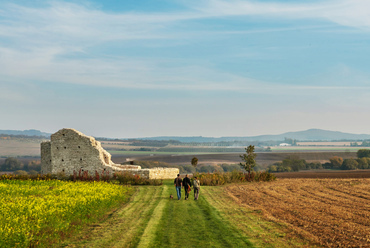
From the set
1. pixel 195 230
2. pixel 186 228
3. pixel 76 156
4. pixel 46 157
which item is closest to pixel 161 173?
pixel 76 156

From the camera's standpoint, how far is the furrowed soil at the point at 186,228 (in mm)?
14844

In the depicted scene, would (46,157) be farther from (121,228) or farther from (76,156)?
(121,228)

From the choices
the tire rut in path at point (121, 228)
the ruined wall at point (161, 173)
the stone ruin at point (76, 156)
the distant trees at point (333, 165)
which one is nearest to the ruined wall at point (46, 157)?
the stone ruin at point (76, 156)

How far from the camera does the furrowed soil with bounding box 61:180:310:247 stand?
584 inches

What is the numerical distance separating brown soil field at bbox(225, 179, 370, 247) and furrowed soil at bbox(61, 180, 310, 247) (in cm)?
88

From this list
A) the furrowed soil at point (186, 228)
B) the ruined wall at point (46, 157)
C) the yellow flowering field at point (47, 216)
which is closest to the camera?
the yellow flowering field at point (47, 216)

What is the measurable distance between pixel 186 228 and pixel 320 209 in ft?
28.6

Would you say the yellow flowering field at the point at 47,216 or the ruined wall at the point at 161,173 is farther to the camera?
the ruined wall at the point at 161,173

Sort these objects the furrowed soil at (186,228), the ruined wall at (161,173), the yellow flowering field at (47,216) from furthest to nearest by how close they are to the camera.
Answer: the ruined wall at (161,173)
the furrowed soil at (186,228)
the yellow flowering field at (47,216)

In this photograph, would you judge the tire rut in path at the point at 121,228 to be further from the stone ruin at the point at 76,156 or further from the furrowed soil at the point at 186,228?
the stone ruin at the point at 76,156

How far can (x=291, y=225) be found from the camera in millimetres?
17781

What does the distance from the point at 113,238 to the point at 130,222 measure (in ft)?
9.96

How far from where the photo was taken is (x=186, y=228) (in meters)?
17.4

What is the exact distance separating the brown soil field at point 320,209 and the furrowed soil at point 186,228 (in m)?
0.88
